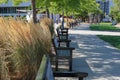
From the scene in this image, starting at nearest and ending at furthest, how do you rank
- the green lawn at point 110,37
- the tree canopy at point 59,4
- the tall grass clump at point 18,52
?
the tall grass clump at point 18,52 < the tree canopy at point 59,4 < the green lawn at point 110,37

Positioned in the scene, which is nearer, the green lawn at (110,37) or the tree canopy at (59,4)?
the tree canopy at (59,4)

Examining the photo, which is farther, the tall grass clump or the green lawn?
the green lawn

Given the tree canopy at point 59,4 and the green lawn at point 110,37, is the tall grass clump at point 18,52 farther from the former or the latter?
the green lawn at point 110,37

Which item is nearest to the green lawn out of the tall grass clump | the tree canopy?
the tree canopy

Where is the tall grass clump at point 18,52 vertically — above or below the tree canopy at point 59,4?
below

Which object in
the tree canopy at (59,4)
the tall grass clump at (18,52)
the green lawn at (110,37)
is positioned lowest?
the green lawn at (110,37)

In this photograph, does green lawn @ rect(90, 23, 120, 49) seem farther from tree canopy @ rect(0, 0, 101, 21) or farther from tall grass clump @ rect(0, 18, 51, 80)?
tall grass clump @ rect(0, 18, 51, 80)

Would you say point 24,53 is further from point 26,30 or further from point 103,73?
point 103,73

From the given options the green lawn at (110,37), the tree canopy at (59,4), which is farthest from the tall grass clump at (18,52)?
the green lawn at (110,37)

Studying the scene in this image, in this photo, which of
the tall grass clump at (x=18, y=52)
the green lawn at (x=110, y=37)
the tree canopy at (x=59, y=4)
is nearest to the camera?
the tall grass clump at (x=18, y=52)

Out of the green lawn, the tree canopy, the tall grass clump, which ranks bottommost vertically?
the green lawn

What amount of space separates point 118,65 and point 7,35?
5250 millimetres

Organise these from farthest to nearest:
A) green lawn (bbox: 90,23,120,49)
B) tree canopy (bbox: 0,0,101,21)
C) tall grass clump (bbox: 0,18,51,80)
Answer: green lawn (bbox: 90,23,120,49) → tree canopy (bbox: 0,0,101,21) → tall grass clump (bbox: 0,18,51,80)

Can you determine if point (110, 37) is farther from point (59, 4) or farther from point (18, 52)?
point (18, 52)
